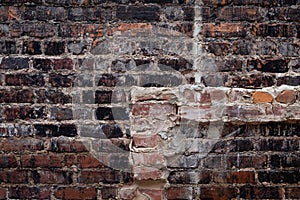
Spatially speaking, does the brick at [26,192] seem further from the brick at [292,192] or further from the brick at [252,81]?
the brick at [292,192]

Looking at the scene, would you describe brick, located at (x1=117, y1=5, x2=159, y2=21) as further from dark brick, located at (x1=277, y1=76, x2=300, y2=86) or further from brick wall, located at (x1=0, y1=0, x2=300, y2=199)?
dark brick, located at (x1=277, y1=76, x2=300, y2=86)

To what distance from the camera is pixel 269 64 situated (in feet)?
6.26

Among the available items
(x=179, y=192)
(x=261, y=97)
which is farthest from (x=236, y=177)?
(x=261, y=97)

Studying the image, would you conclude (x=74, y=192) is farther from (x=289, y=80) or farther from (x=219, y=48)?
(x=289, y=80)

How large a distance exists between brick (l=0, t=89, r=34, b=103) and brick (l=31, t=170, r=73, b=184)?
1.21ft

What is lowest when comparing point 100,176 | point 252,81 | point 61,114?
point 100,176

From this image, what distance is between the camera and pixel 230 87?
1911mm

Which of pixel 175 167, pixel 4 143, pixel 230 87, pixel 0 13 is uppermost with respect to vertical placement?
pixel 0 13

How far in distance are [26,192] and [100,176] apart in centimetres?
38

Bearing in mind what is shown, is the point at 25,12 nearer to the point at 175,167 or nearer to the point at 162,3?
the point at 162,3

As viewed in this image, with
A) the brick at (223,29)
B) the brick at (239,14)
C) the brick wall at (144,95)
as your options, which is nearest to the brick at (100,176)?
the brick wall at (144,95)

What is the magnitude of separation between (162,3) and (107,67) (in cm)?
41

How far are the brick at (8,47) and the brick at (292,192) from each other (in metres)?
1.53

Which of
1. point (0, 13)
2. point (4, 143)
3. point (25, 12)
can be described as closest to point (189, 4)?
point (25, 12)
